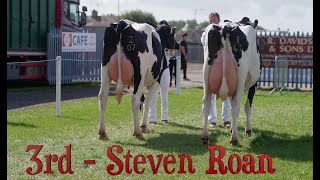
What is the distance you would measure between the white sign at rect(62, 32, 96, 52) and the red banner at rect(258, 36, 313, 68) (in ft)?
23.0

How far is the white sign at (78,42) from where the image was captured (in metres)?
23.1

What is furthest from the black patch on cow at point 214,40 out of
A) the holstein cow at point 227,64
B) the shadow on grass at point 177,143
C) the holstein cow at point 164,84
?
the holstein cow at point 164,84

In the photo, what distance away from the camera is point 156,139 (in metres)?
10.5

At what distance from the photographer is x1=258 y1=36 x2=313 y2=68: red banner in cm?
2445

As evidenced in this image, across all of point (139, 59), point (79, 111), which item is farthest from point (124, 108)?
point (139, 59)

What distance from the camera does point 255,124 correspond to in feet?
41.1

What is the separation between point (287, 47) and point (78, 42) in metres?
8.68

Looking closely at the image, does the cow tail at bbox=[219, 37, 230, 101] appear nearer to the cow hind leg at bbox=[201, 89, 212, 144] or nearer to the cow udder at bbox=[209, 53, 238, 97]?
the cow udder at bbox=[209, 53, 238, 97]

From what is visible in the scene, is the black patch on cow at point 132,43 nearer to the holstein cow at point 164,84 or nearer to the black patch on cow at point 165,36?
the holstein cow at point 164,84

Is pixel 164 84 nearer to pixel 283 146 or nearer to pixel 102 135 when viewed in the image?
pixel 102 135

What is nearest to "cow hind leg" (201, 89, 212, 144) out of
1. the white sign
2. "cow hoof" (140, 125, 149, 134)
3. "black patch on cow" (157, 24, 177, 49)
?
"cow hoof" (140, 125, 149, 134)

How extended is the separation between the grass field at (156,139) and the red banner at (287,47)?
29.4ft

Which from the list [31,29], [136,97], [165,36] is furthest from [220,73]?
[31,29]
